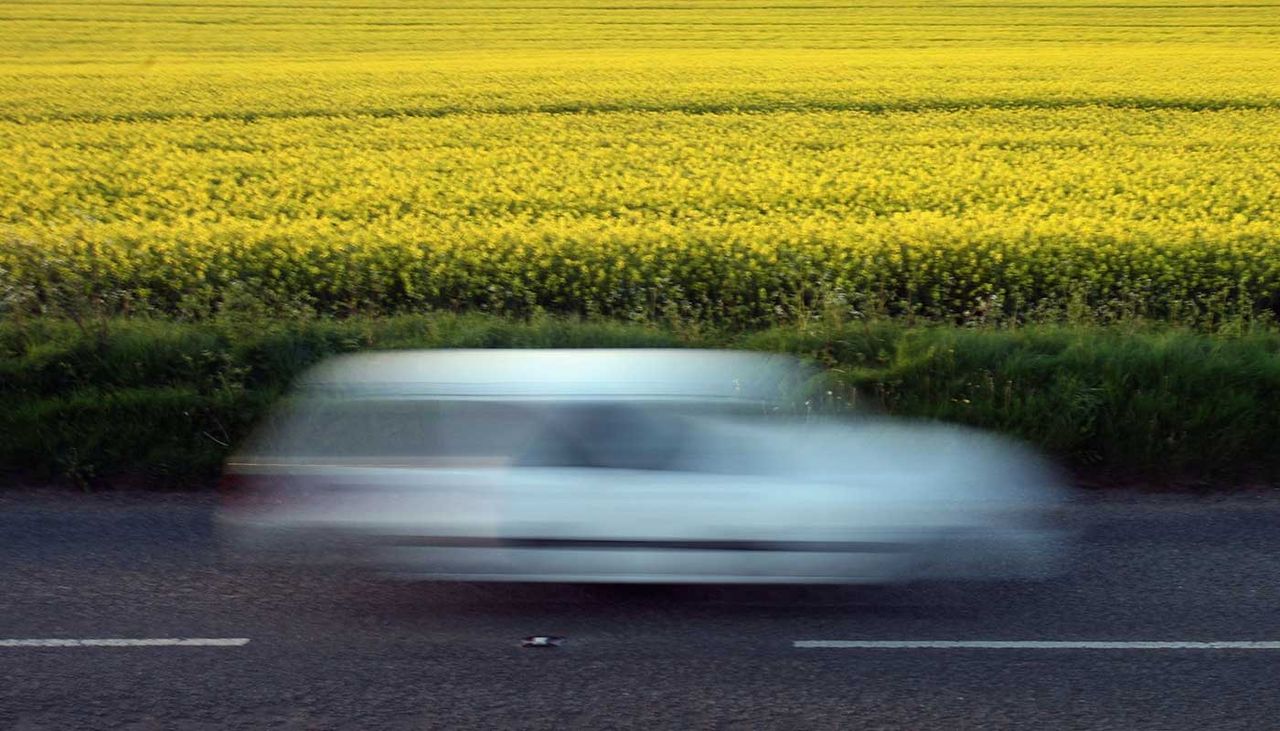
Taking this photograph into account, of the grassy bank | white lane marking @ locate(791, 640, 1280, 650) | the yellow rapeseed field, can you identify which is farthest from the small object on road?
the yellow rapeseed field

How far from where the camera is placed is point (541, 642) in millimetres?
5707

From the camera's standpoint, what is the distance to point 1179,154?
71.8 feet

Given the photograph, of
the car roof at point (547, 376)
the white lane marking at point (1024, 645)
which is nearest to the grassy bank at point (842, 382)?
the car roof at point (547, 376)

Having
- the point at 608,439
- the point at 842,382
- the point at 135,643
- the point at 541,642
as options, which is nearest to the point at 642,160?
the point at 842,382

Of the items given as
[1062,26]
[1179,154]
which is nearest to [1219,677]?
[1179,154]

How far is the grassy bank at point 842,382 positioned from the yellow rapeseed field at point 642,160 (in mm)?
1509

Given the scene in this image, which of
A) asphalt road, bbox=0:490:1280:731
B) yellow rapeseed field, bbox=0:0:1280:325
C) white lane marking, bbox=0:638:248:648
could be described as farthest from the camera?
yellow rapeseed field, bbox=0:0:1280:325

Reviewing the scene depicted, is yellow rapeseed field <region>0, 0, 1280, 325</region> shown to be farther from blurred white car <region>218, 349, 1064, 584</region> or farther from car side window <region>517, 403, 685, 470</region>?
car side window <region>517, 403, 685, 470</region>

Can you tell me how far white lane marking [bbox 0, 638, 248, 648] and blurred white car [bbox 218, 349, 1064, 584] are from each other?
24.1 inches

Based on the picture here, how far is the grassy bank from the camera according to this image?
A: 8336 millimetres

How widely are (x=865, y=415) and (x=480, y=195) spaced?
1113 cm

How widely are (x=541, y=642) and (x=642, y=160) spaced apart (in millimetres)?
16469

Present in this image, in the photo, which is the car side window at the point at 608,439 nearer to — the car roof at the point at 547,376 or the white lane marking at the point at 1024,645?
the car roof at the point at 547,376

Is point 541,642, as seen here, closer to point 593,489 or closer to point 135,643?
point 593,489
